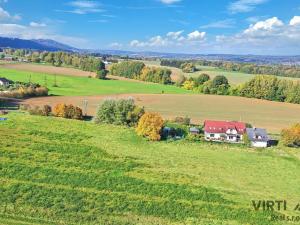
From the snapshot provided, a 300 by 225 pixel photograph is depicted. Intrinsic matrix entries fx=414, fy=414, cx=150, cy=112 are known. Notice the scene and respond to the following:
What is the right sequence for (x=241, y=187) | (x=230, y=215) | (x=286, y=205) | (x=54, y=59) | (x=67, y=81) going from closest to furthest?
(x=230, y=215), (x=286, y=205), (x=241, y=187), (x=67, y=81), (x=54, y=59)

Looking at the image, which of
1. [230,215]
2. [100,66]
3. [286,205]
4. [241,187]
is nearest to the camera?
[230,215]

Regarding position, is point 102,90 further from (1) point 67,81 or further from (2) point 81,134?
(2) point 81,134

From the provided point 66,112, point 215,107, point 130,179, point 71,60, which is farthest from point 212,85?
point 130,179

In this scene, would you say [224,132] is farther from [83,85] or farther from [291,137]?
[83,85]

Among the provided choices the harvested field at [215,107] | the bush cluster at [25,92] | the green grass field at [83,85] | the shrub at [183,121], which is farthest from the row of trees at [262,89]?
the shrub at [183,121]

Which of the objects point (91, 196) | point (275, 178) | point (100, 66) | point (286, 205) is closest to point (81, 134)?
point (91, 196)

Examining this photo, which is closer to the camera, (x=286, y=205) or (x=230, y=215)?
(x=230, y=215)
